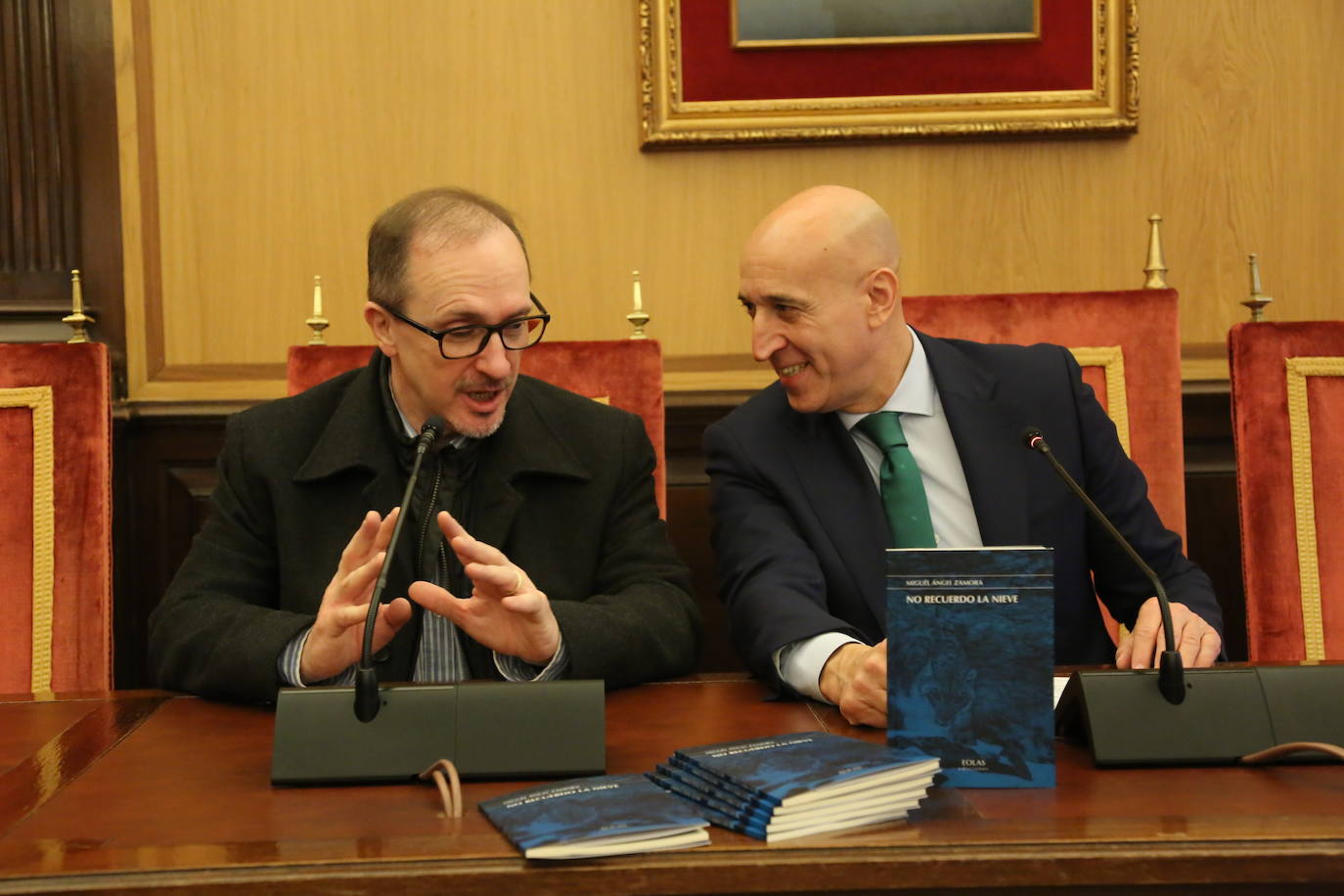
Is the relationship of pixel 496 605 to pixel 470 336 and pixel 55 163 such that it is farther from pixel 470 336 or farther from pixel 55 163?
pixel 55 163

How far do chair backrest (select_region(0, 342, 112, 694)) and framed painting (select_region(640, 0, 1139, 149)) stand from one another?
1.31 meters

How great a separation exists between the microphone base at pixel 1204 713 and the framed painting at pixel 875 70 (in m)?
1.77

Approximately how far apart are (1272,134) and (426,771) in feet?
8.01

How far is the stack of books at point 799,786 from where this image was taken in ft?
3.43

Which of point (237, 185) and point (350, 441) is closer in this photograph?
point (350, 441)

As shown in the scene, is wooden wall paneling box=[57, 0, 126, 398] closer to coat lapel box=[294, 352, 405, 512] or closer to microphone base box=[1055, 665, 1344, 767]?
coat lapel box=[294, 352, 405, 512]

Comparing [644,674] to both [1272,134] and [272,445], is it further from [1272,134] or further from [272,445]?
[1272,134]

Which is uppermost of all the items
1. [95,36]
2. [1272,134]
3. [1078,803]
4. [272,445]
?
[95,36]

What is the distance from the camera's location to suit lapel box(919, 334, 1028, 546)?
6.43 ft

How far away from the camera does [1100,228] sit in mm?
2885

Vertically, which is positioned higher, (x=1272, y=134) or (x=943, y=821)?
(x=1272, y=134)

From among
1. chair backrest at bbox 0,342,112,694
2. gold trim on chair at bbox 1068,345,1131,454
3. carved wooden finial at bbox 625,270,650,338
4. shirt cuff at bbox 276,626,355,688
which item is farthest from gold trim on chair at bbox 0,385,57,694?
gold trim on chair at bbox 1068,345,1131,454

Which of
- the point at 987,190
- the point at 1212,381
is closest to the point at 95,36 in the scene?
the point at 987,190

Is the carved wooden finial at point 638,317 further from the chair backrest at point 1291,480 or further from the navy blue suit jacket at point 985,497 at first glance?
the chair backrest at point 1291,480
